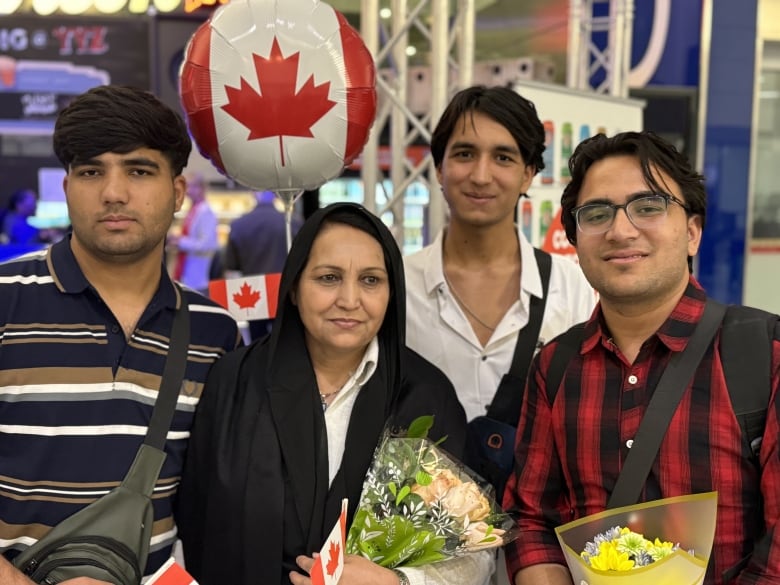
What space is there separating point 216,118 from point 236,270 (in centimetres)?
387

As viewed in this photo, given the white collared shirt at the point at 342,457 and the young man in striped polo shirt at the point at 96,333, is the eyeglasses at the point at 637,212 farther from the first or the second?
the young man in striped polo shirt at the point at 96,333

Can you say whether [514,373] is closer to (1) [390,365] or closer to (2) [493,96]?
(1) [390,365]

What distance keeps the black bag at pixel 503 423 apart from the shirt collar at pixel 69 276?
88 cm

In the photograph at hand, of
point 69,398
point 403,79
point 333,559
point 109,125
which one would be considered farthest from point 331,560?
point 403,79

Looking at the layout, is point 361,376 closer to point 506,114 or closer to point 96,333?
point 96,333

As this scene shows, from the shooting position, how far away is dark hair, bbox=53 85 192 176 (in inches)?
75.3

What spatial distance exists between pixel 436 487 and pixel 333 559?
0.27 metres

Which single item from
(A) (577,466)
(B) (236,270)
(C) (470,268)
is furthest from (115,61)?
(A) (577,466)

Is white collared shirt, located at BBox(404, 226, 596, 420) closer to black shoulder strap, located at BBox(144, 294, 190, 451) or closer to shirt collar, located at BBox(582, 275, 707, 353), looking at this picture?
shirt collar, located at BBox(582, 275, 707, 353)

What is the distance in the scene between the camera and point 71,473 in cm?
182

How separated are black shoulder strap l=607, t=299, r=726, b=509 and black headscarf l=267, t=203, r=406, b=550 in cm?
58

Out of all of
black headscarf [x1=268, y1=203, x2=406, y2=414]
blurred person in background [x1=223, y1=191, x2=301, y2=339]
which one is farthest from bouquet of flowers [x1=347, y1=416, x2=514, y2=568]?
blurred person in background [x1=223, y1=191, x2=301, y2=339]

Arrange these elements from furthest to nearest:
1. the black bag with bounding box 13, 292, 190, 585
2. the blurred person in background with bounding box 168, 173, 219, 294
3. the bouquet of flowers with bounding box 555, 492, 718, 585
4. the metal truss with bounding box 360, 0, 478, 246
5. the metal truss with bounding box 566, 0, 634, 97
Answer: the blurred person in background with bounding box 168, 173, 219, 294
the metal truss with bounding box 566, 0, 634, 97
the metal truss with bounding box 360, 0, 478, 246
the black bag with bounding box 13, 292, 190, 585
the bouquet of flowers with bounding box 555, 492, 718, 585

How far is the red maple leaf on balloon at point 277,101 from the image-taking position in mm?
2158
